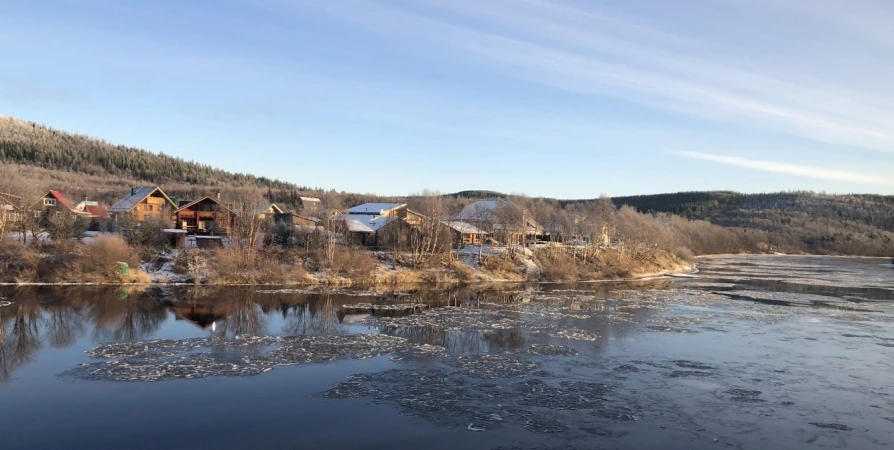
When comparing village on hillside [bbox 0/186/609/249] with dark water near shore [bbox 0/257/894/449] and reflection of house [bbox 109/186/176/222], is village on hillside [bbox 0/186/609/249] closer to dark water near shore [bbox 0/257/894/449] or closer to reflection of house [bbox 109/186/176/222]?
reflection of house [bbox 109/186/176/222]

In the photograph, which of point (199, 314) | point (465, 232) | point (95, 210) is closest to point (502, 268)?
point (465, 232)

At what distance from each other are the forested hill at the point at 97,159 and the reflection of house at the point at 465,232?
83059mm

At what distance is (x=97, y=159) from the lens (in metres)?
131

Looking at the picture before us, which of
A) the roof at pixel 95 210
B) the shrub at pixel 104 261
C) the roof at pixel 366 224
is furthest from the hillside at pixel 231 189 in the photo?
the shrub at pixel 104 261

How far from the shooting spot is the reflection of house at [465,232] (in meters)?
54.7

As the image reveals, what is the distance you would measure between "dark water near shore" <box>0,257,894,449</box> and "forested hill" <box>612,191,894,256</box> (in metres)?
119

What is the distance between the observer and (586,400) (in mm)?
14344

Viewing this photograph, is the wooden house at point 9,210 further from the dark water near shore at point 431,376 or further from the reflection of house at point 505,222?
the reflection of house at point 505,222

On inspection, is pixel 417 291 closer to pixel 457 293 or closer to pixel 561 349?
pixel 457 293

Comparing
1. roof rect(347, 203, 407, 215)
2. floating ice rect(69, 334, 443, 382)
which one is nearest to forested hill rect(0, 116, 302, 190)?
roof rect(347, 203, 407, 215)

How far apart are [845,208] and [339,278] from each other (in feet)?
592

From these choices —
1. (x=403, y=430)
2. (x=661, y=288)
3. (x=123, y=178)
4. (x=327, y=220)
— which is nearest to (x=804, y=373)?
(x=403, y=430)

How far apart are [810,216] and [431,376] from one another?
176 metres

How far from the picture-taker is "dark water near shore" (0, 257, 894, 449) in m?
12.0
